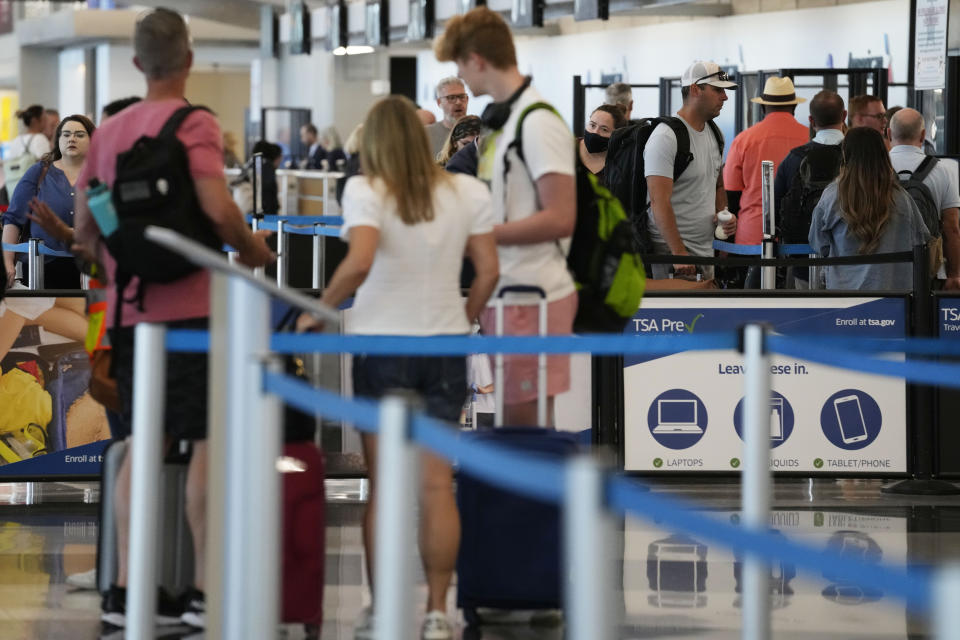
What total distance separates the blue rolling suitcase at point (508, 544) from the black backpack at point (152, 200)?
0.92 meters

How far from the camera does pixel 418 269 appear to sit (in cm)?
420

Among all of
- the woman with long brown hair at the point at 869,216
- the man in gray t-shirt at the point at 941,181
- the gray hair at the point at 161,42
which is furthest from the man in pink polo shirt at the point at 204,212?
the man in gray t-shirt at the point at 941,181

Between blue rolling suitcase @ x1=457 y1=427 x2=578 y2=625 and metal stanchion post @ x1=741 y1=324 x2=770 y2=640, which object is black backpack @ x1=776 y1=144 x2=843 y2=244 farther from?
metal stanchion post @ x1=741 y1=324 x2=770 y2=640

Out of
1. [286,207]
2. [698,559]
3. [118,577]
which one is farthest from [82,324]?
[286,207]

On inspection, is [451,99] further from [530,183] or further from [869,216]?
[530,183]

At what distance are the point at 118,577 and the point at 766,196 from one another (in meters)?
5.00

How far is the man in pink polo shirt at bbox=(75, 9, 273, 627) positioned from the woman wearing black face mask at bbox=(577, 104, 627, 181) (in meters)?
4.40

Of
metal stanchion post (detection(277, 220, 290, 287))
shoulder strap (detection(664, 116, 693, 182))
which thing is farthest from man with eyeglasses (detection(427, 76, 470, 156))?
metal stanchion post (detection(277, 220, 290, 287))

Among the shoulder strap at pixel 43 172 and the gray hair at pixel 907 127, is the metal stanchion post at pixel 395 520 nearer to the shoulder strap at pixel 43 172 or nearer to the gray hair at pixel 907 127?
the shoulder strap at pixel 43 172

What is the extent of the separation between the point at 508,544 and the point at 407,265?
0.88 m

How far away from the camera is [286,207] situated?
2775cm

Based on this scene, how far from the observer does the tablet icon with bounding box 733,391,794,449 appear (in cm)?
714

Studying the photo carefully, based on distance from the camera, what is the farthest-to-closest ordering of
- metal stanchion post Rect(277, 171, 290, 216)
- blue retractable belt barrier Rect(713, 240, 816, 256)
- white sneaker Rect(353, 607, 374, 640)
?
1. metal stanchion post Rect(277, 171, 290, 216)
2. blue retractable belt barrier Rect(713, 240, 816, 256)
3. white sneaker Rect(353, 607, 374, 640)

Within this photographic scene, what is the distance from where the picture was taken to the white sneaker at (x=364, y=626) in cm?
438
